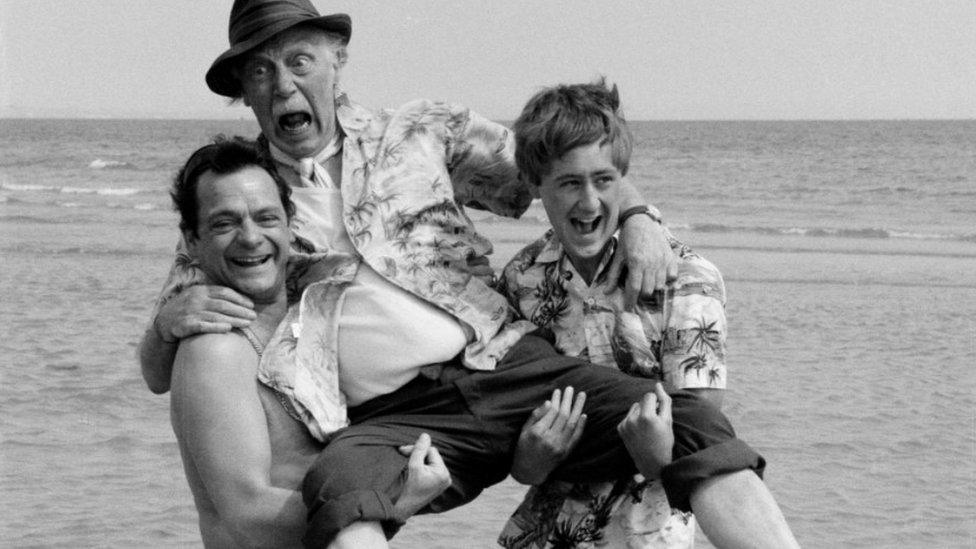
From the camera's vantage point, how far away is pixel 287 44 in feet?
11.9

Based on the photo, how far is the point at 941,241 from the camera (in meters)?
16.9

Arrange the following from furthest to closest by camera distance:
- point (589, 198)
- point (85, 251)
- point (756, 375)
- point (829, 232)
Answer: point (829, 232), point (85, 251), point (756, 375), point (589, 198)

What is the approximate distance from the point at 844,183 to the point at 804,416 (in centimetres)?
1951

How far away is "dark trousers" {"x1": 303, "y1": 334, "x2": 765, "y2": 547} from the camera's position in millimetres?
3145

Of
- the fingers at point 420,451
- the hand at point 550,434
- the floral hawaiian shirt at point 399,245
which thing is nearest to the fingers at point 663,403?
the hand at point 550,434

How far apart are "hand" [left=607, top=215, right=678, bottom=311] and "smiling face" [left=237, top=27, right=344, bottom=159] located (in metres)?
0.85

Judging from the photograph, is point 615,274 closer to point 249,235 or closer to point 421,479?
point 421,479

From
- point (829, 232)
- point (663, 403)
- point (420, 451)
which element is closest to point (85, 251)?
point (829, 232)

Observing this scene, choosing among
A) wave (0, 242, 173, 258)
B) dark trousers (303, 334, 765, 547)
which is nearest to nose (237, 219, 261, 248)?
dark trousers (303, 334, 765, 547)

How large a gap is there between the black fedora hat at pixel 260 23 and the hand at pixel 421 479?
1127 millimetres

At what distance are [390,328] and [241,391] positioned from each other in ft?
1.27

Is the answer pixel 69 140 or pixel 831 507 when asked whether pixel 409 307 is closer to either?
pixel 831 507

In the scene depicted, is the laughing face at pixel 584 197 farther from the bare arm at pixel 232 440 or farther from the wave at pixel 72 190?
the wave at pixel 72 190

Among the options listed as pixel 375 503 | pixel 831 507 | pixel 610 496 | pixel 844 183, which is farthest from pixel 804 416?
pixel 844 183
